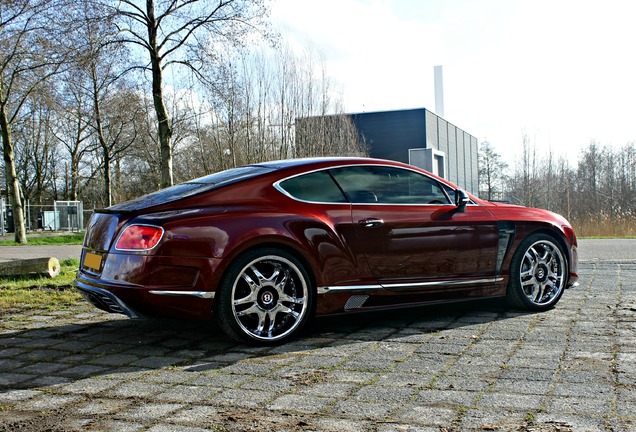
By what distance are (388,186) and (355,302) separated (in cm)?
103

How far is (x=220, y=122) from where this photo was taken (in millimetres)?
21953

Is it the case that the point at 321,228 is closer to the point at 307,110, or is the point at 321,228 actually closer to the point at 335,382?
the point at 335,382

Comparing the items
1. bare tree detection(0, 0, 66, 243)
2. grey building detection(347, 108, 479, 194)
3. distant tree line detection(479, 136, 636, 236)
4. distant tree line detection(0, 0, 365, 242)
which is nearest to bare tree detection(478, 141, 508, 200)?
distant tree line detection(479, 136, 636, 236)

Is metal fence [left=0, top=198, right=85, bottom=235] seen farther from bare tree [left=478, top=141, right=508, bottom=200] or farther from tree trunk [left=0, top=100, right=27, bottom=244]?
bare tree [left=478, top=141, right=508, bottom=200]

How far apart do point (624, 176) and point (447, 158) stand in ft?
51.3

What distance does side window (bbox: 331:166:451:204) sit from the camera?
521 centimetres

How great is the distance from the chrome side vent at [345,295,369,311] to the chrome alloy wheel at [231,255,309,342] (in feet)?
1.22

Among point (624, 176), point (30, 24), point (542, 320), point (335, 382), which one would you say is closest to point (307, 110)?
point (30, 24)

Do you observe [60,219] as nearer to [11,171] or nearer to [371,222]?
[11,171]

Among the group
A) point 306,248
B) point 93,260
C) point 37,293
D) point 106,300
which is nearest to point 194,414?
point 106,300

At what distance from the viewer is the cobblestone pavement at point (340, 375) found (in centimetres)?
302

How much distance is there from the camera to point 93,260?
4.75 meters

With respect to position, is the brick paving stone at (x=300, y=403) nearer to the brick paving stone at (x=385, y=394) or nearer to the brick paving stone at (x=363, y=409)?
the brick paving stone at (x=363, y=409)

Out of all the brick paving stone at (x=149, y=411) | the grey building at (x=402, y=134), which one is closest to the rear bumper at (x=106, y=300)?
the brick paving stone at (x=149, y=411)
